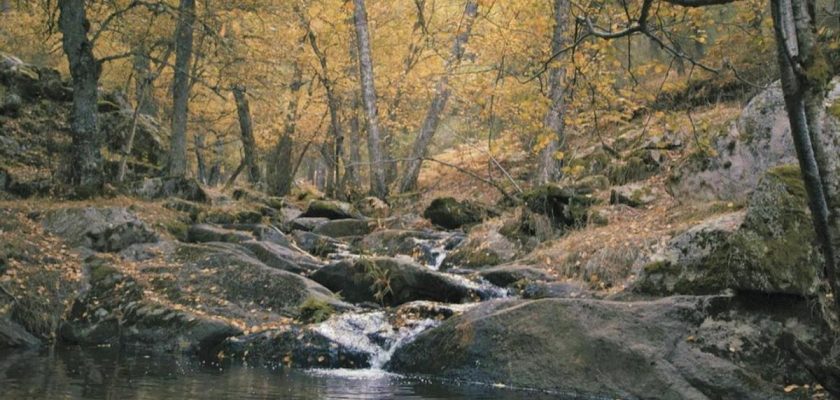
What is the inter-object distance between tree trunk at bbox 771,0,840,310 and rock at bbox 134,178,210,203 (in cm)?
1220

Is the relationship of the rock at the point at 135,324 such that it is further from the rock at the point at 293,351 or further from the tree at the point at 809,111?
the tree at the point at 809,111

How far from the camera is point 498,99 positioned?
16.1 m

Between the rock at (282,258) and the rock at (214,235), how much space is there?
0.79 meters

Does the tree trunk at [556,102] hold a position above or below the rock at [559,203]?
above

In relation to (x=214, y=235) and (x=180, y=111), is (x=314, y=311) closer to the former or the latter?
(x=214, y=235)

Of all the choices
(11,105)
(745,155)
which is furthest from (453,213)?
(11,105)

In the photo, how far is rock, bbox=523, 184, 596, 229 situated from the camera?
37.2 ft

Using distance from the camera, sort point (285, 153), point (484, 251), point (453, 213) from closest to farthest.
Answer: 1. point (484, 251)
2. point (453, 213)
3. point (285, 153)

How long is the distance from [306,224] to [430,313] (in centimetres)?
739

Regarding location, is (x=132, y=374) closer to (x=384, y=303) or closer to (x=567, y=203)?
(x=384, y=303)

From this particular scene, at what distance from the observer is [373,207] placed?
16.8 meters

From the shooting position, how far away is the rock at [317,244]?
486 inches

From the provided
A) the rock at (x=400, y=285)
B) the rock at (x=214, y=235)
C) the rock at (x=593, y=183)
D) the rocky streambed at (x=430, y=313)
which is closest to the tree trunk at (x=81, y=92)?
the rocky streambed at (x=430, y=313)

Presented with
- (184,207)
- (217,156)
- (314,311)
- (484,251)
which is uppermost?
(217,156)
